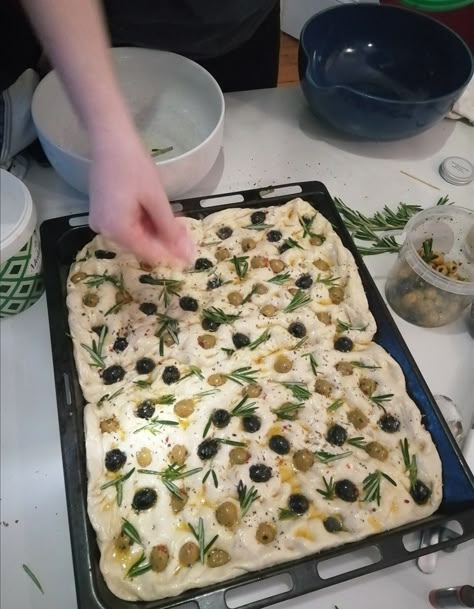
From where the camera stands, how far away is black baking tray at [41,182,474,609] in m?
0.67

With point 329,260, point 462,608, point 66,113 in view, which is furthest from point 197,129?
point 462,608

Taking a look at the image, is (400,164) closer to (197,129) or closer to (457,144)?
(457,144)

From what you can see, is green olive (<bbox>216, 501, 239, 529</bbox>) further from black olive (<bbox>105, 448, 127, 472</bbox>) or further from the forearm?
the forearm

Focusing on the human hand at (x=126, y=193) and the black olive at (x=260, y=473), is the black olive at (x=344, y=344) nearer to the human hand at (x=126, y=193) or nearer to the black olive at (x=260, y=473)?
the black olive at (x=260, y=473)

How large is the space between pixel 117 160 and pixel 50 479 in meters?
0.46

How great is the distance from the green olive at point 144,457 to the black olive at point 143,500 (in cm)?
4

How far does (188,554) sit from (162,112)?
852 mm

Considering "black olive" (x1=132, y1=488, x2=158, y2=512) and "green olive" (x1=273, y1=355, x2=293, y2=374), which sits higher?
"green olive" (x1=273, y1=355, x2=293, y2=374)

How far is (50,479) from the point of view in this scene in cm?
82

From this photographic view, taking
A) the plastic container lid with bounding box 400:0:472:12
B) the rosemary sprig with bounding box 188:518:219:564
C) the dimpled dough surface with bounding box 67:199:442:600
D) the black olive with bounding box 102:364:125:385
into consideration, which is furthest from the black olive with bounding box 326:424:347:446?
the plastic container lid with bounding box 400:0:472:12

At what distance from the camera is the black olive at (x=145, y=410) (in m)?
0.80

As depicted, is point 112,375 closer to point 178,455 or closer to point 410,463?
point 178,455

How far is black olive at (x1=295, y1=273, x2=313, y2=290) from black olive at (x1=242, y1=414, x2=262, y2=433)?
0.25 meters

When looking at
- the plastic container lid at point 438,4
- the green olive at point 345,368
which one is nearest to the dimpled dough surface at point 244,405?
the green olive at point 345,368
